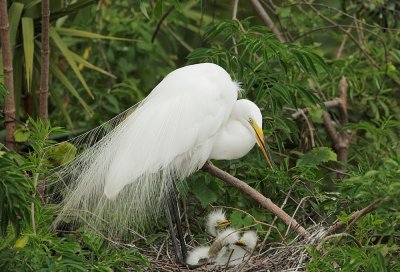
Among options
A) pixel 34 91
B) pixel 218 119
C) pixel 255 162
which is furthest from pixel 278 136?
pixel 34 91

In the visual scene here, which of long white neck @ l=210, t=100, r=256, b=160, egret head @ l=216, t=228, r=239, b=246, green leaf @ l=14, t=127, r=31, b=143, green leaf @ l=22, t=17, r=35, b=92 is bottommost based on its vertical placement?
egret head @ l=216, t=228, r=239, b=246

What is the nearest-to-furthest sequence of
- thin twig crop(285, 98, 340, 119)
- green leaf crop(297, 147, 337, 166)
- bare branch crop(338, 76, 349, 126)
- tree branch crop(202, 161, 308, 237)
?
tree branch crop(202, 161, 308, 237) → green leaf crop(297, 147, 337, 166) → thin twig crop(285, 98, 340, 119) → bare branch crop(338, 76, 349, 126)

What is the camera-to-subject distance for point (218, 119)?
12.1 feet

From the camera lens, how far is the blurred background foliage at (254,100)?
2768 mm

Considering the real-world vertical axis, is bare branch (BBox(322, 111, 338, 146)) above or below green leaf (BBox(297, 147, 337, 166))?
below

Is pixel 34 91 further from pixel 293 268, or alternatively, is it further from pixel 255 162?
pixel 293 268

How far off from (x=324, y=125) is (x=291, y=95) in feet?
2.79

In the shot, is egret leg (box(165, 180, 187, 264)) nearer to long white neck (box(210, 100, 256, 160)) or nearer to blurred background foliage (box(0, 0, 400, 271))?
blurred background foliage (box(0, 0, 400, 271))

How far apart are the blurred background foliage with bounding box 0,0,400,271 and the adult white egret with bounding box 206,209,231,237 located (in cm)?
5

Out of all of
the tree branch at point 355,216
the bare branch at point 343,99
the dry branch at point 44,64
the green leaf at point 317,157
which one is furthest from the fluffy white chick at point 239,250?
the bare branch at point 343,99

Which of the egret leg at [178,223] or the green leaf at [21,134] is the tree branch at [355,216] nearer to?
the egret leg at [178,223]

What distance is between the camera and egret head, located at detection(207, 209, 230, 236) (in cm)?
369

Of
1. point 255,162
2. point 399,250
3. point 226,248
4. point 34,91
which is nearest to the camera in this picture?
point 399,250

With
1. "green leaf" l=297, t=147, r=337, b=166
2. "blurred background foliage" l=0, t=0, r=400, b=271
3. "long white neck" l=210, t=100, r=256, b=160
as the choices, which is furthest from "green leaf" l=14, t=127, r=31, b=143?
"green leaf" l=297, t=147, r=337, b=166
